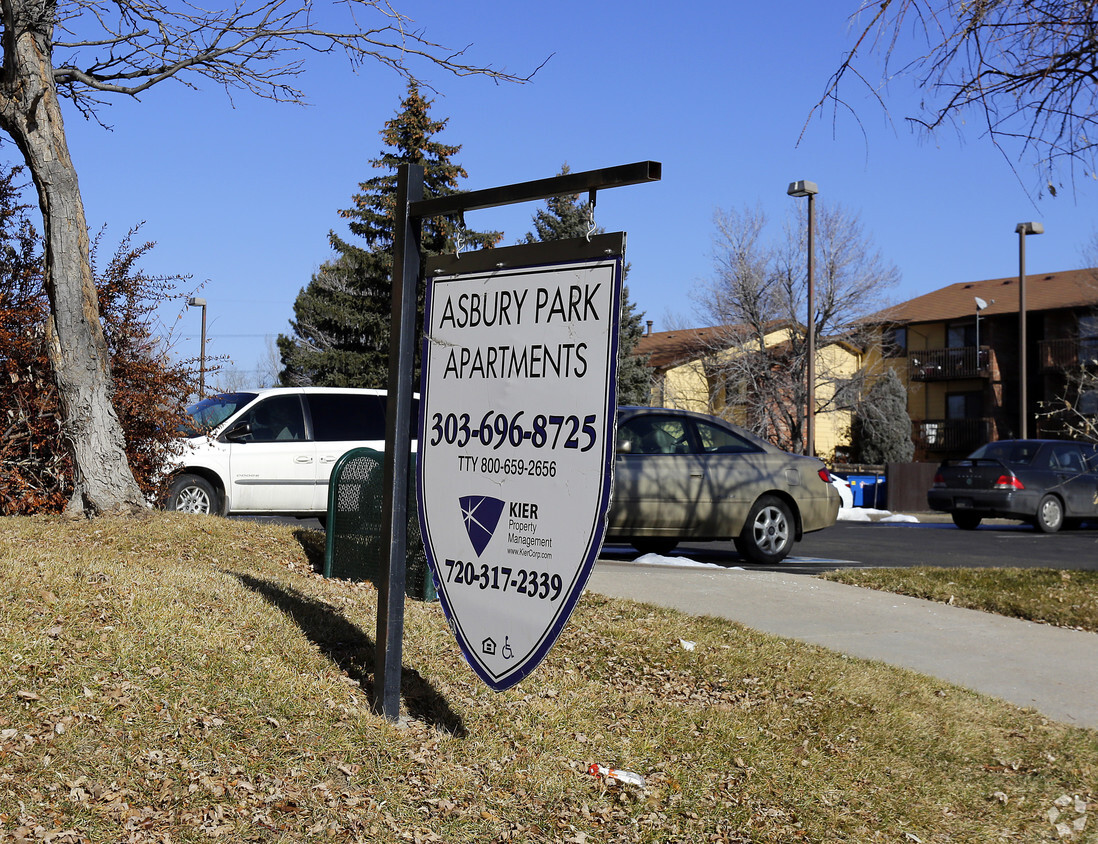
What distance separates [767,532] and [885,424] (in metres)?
27.5

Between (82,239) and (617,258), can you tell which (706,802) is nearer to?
(617,258)

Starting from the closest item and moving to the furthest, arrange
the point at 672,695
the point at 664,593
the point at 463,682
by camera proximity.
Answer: the point at 463,682 < the point at 672,695 < the point at 664,593

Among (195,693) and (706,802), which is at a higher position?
(195,693)

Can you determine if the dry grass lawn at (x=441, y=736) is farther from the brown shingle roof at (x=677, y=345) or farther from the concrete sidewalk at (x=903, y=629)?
the brown shingle roof at (x=677, y=345)

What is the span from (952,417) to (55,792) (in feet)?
154

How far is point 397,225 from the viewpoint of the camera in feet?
15.3

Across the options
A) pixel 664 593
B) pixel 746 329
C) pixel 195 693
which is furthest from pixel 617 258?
pixel 746 329

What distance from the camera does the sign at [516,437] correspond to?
3768mm

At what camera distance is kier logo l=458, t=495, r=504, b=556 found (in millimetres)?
4086

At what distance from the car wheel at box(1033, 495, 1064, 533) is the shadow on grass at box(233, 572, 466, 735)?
1555cm

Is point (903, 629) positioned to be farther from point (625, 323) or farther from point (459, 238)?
point (625, 323)

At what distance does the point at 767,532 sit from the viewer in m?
11.6

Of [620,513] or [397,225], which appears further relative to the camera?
[620,513]

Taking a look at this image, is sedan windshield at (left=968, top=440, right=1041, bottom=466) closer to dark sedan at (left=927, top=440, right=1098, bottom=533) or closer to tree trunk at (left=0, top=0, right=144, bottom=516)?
dark sedan at (left=927, top=440, right=1098, bottom=533)
